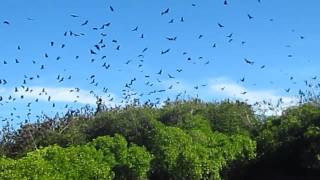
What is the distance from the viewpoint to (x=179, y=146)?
43688 mm

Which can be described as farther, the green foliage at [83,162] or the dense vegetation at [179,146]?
the dense vegetation at [179,146]

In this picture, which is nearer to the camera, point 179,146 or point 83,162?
point 83,162

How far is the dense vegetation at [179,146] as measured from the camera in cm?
4012

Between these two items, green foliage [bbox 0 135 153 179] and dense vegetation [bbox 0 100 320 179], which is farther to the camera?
dense vegetation [bbox 0 100 320 179]

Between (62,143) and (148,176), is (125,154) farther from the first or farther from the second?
(62,143)

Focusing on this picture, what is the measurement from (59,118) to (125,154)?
52.7 ft

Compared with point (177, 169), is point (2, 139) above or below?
above

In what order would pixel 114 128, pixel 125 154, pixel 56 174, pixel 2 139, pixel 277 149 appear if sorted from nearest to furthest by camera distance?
pixel 56 174 < pixel 125 154 < pixel 277 149 < pixel 114 128 < pixel 2 139

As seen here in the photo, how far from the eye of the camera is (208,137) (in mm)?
46938

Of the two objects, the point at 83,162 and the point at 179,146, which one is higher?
the point at 179,146

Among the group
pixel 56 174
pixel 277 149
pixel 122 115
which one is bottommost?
pixel 56 174

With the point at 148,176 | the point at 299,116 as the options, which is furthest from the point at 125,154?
the point at 299,116

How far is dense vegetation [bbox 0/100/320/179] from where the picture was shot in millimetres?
40125

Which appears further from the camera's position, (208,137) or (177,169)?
(208,137)
